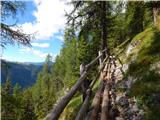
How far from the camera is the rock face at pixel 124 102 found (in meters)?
10.3

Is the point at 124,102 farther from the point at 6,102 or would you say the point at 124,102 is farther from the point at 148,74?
the point at 6,102

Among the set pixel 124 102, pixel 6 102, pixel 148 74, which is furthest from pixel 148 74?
pixel 6 102

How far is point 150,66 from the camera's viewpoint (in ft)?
45.4

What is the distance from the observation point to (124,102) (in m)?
11.6

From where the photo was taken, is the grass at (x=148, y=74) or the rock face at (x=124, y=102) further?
the grass at (x=148, y=74)

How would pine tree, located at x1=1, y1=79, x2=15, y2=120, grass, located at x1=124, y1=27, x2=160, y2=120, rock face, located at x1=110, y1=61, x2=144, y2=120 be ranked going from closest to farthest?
rock face, located at x1=110, y1=61, x2=144, y2=120
grass, located at x1=124, y1=27, x2=160, y2=120
pine tree, located at x1=1, y1=79, x2=15, y2=120

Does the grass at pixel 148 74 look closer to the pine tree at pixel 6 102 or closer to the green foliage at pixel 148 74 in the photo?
the green foliage at pixel 148 74

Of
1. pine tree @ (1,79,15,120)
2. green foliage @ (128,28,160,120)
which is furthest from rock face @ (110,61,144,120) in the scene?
pine tree @ (1,79,15,120)

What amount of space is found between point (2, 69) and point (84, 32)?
46.2 ft

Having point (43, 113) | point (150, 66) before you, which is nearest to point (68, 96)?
point (150, 66)

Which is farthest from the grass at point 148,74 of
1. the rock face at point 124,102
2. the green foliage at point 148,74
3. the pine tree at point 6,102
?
the pine tree at point 6,102

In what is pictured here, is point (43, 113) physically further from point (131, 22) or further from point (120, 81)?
point (120, 81)

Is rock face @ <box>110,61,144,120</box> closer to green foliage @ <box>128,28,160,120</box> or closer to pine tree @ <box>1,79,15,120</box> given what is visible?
green foliage @ <box>128,28,160,120</box>

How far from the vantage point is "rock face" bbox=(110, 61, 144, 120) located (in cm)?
1032
